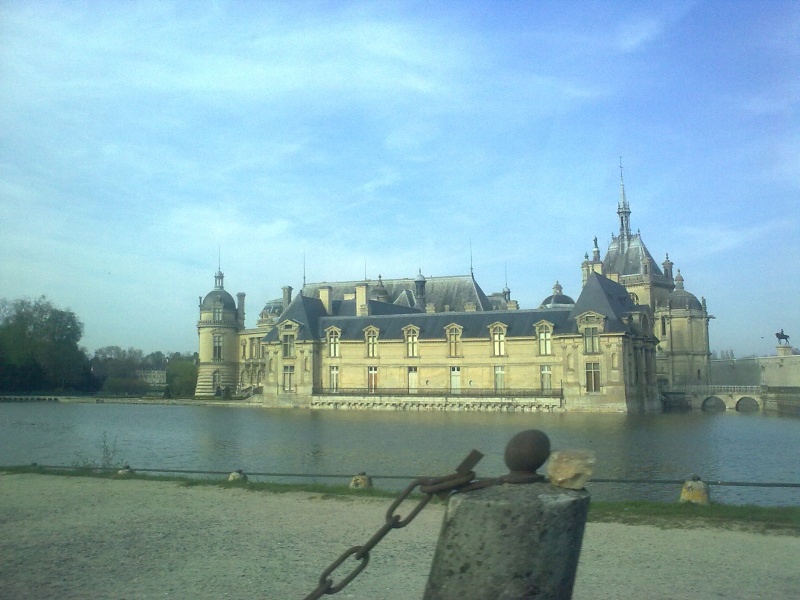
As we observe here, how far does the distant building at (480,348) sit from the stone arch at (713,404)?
3127 mm

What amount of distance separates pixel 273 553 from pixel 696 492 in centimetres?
542

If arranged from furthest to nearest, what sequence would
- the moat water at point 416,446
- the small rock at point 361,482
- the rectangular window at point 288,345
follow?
the rectangular window at point 288,345 < the moat water at point 416,446 < the small rock at point 361,482

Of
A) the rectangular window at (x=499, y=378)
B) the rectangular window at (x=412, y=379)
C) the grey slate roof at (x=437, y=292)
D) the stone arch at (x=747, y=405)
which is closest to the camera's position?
the rectangular window at (x=499, y=378)

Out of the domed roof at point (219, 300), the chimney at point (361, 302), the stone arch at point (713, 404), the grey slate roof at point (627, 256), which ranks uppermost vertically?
the grey slate roof at point (627, 256)

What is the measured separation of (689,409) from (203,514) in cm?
4073

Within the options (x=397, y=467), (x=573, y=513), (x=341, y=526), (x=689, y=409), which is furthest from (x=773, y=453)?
(x=689, y=409)

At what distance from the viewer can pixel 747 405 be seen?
1741 inches

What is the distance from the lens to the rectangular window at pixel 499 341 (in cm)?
4212

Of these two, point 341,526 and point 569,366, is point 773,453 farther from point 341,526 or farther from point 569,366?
point 569,366

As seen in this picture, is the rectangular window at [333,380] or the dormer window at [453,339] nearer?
the dormer window at [453,339]

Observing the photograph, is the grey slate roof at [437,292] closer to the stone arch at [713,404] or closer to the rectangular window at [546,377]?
the rectangular window at [546,377]

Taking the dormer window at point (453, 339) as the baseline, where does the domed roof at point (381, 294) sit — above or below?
above

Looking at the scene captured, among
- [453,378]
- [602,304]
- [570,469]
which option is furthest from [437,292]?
[570,469]

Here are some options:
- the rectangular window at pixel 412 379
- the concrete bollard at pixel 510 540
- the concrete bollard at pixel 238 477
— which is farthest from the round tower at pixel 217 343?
the concrete bollard at pixel 510 540
